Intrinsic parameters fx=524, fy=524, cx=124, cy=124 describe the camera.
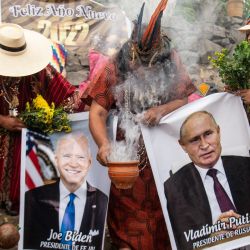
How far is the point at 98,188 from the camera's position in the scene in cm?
388

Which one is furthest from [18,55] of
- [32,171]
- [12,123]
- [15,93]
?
[32,171]

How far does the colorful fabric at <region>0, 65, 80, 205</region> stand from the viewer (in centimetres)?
408

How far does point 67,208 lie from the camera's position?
12.6 ft

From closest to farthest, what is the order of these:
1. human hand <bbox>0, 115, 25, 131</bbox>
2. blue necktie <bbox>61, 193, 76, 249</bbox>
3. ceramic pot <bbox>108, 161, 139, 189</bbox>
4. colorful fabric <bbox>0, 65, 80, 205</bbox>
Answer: ceramic pot <bbox>108, 161, 139, 189</bbox> < blue necktie <bbox>61, 193, 76, 249</bbox> < human hand <bbox>0, 115, 25, 131</bbox> < colorful fabric <bbox>0, 65, 80, 205</bbox>

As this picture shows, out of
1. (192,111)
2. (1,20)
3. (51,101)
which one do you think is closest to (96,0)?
(1,20)

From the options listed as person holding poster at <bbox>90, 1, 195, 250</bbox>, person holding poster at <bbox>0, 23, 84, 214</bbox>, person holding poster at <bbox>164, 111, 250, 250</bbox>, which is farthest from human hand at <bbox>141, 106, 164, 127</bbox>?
Answer: person holding poster at <bbox>0, 23, 84, 214</bbox>

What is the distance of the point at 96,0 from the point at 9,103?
15.8 feet

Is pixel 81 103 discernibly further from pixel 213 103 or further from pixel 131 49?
pixel 213 103

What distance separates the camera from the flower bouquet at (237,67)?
3791 millimetres

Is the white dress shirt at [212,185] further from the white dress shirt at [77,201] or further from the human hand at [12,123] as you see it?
the human hand at [12,123]

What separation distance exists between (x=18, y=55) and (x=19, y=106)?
1.31ft

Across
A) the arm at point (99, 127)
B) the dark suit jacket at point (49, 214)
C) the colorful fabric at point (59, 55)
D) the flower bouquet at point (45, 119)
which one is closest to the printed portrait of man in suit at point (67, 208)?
the dark suit jacket at point (49, 214)

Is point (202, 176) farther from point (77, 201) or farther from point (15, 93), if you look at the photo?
point (15, 93)

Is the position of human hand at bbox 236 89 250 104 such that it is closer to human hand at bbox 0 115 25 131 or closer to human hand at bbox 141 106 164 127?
human hand at bbox 141 106 164 127
